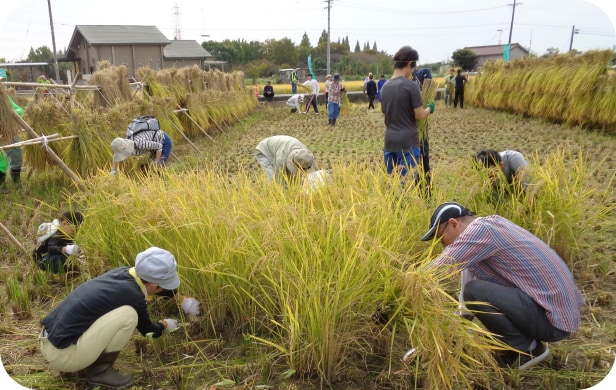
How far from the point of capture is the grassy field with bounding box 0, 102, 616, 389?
1.88 meters

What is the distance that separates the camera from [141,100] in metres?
7.50

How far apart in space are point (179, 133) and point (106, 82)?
6.55ft

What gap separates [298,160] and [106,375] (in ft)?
6.95

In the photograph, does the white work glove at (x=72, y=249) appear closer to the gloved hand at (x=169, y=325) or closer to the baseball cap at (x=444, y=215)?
the gloved hand at (x=169, y=325)

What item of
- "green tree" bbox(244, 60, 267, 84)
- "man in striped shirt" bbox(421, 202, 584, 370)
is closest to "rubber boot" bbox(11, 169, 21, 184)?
"man in striped shirt" bbox(421, 202, 584, 370)

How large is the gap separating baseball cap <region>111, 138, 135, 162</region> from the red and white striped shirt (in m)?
4.07

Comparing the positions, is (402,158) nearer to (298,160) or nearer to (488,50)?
(298,160)

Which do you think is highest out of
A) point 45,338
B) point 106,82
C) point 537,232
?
point 106,82

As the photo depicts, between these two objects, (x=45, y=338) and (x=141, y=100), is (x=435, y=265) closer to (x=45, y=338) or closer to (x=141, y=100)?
(x=45, y=338)

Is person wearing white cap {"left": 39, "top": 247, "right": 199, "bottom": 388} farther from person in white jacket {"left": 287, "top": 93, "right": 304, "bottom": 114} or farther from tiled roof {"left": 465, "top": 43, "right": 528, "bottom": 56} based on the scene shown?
tiled roof {"left": 465, "top": 43, "right": 528, "bottom": 56}

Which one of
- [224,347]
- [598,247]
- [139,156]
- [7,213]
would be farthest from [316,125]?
[224,347]

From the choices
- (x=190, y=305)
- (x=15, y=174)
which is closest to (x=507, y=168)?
(x=190, y=305)

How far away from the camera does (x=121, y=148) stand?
493 cm

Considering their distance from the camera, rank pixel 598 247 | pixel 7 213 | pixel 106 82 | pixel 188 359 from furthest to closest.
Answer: pixel 106 82 < pixel 7 213 < pixel 598 247 < pixel 188 359
